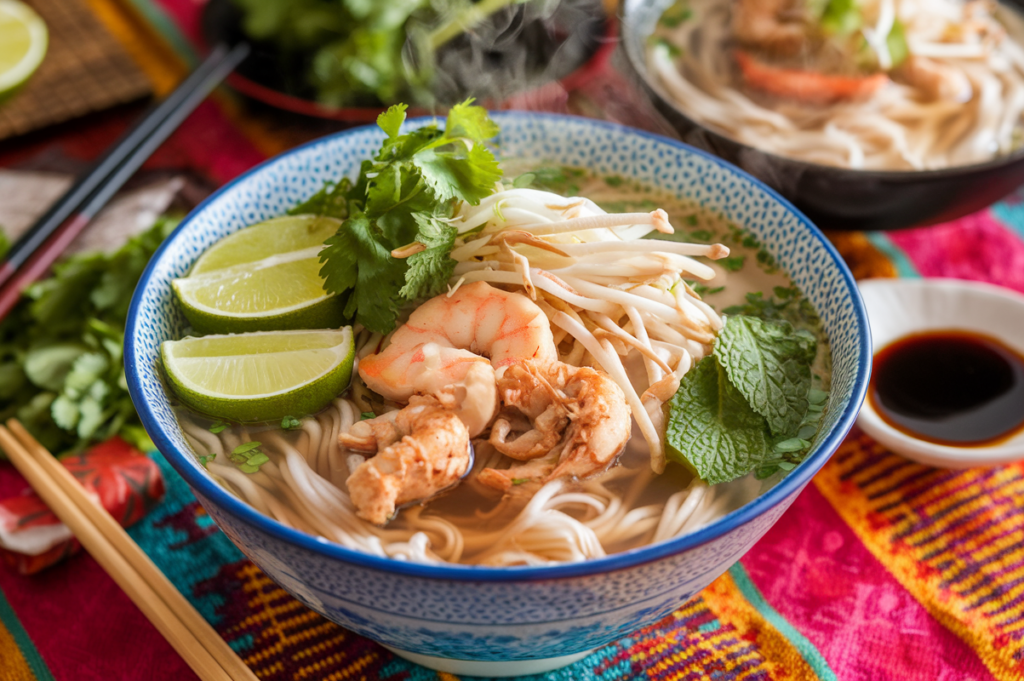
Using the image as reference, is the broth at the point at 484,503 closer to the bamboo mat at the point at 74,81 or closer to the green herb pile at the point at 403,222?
the green herb pile at the point at 403,222

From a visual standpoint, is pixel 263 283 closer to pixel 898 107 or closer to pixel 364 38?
pixel 364 38

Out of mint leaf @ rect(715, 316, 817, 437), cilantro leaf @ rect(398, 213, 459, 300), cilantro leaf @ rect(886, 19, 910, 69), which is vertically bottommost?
cilantro leaf @ rect(886, 19, 910, 69)

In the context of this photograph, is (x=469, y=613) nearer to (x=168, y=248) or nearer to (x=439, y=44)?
(x=168, y=248)

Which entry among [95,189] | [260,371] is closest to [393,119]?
[260,371]

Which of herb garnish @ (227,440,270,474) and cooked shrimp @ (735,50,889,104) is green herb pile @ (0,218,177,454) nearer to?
herb garnish @ (227,440,270,474)

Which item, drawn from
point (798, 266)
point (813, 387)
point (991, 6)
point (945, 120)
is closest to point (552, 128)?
point (798, 266)

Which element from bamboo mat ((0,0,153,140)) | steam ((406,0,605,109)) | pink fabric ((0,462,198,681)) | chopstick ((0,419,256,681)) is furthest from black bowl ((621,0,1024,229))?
bamboo mat ((0,0,153,140))
